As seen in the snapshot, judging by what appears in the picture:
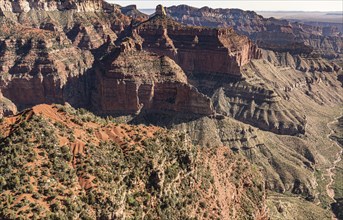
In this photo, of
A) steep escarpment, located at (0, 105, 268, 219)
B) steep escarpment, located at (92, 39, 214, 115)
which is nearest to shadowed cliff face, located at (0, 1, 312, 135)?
steep escarpment, located at (92, 39, 214, 115)

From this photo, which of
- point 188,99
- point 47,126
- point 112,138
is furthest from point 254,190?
point 188,99

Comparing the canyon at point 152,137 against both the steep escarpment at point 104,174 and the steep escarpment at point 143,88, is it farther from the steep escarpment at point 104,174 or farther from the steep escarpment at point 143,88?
the steep escarpment at point 143,88

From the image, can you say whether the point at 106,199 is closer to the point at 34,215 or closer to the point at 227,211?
the point at 34,215

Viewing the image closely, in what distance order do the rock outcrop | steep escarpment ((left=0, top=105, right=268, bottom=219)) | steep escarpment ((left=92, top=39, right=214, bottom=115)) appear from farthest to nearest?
1. the rock outcrop
2. steep escarpment ((left=92, top=39, right=214, bottom=115))
3. steep escarpment ((left=0, top=105, right=268, bottom=219))

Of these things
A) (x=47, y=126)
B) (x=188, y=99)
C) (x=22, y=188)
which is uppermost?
(x=47, y=126)

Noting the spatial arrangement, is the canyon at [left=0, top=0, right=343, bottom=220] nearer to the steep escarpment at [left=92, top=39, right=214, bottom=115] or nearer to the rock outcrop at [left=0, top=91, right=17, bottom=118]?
the steep escarpment at [left=92, top=39, right=214, bottom=115]

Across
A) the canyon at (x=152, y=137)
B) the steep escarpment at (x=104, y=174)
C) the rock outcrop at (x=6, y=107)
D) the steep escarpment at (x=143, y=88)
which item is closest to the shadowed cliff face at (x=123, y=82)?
the steep escarpment at (x=143, y=88)
